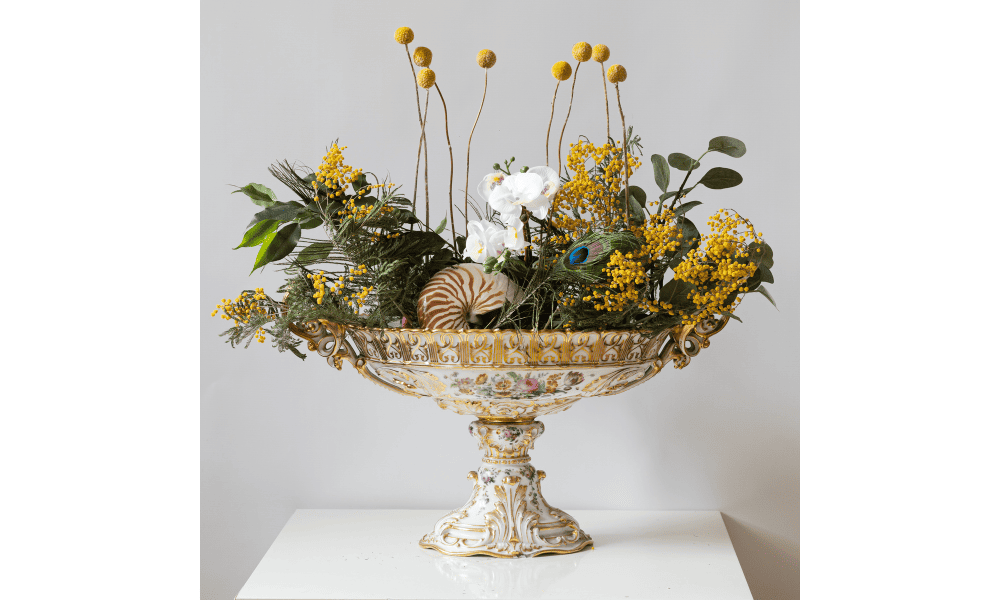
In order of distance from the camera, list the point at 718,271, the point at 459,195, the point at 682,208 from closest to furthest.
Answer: the point at 718,271 → the point at 682,208 → the point at 459,195

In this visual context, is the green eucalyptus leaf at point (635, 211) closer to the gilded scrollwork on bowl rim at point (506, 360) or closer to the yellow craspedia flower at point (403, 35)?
the gilded scrollwork on bowl rim at point (506, 360)

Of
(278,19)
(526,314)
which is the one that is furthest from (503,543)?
(278,19)

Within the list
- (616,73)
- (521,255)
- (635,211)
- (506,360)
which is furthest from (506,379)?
(616,73)

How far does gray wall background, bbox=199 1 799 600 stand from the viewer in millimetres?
1122

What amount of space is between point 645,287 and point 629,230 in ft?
0.21

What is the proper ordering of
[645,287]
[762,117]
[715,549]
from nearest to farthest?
[645,287] → [715,549] → [762,117]

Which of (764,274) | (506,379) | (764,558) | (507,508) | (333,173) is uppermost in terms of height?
(333,173)

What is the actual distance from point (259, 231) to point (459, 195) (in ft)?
1.25

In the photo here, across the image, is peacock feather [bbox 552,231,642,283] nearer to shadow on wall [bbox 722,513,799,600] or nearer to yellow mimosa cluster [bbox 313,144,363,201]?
yellow mimosa cluster [bbox 313,144,363,201]

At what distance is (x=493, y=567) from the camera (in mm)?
846

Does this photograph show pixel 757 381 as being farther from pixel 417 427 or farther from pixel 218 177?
pixel 218 177

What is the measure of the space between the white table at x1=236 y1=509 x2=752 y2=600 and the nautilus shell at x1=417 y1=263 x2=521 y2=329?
0.94 feet

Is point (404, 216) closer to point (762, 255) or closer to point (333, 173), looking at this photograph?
point (333, 173)

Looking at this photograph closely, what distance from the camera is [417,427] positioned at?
116cm
